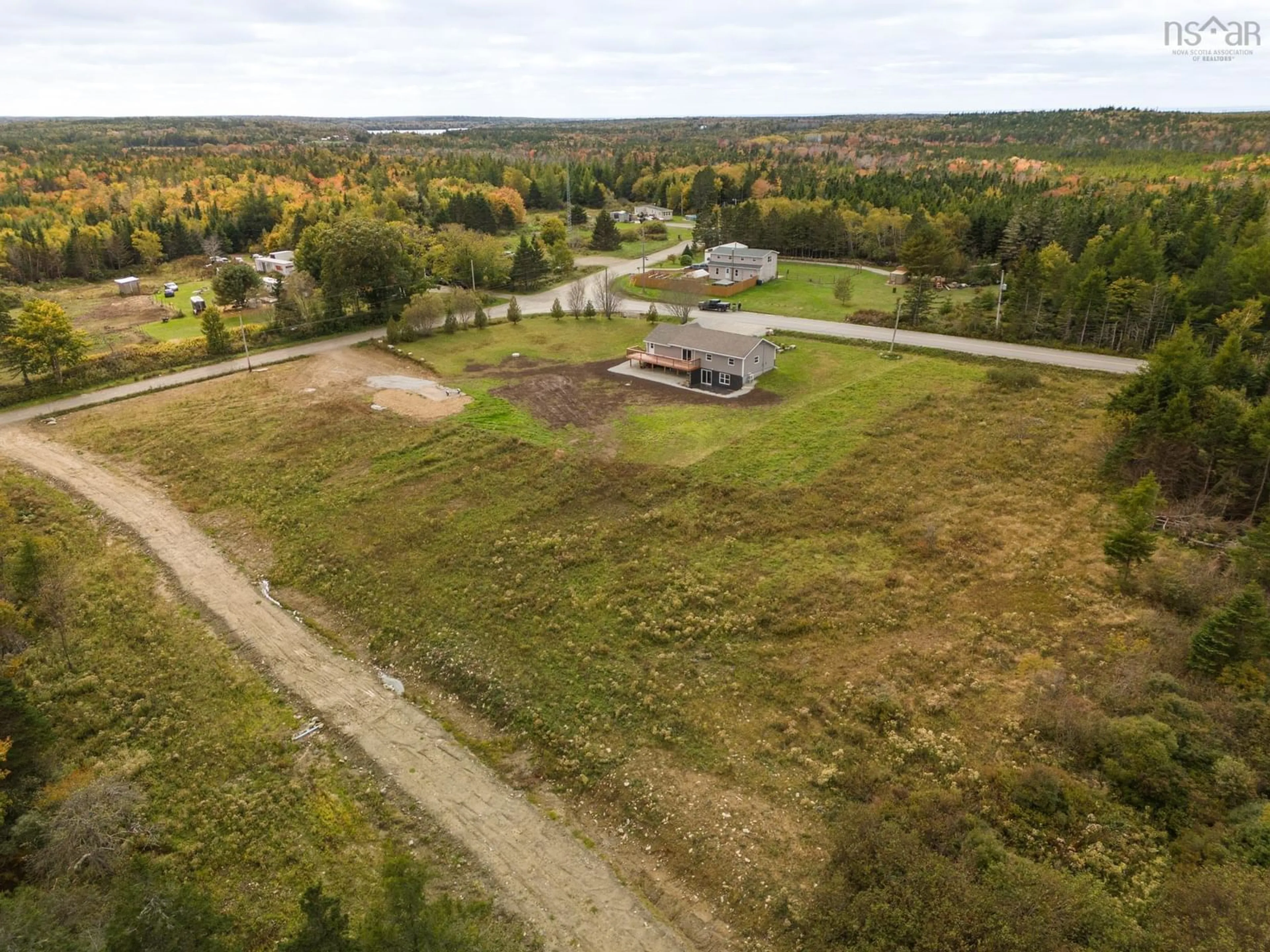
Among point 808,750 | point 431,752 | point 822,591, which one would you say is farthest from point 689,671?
point 431,752

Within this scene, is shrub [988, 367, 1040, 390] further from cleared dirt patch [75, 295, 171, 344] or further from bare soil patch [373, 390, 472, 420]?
cleared dirt patch [75, 295, 171, 344]

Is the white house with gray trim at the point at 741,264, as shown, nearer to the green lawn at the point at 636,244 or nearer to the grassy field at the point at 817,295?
the grassy field at the point at 817,295

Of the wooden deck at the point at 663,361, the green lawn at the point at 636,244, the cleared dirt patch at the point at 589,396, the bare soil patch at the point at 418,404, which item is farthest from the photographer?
the green lawn at the point at 636,244

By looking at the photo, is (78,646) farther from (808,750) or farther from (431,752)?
(808,750)

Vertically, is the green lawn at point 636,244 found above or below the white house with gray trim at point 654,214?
below

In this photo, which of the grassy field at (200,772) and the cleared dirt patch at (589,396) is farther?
the cleared dirt patch at (589,396)

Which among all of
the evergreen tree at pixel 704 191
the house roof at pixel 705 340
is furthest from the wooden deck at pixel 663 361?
the evergreen tree at pixel 704 191
